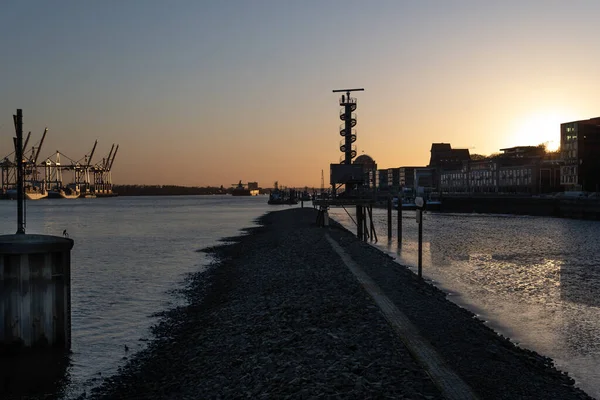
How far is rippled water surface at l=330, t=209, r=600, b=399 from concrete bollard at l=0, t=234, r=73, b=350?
11.6 meters

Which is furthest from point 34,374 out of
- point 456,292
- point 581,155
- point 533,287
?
point 581,155

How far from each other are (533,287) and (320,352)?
55.8ft

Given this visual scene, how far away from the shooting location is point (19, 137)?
14.5 meters

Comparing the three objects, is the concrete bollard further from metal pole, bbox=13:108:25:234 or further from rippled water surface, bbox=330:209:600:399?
rippled water surface, bbox=330:209:600:399

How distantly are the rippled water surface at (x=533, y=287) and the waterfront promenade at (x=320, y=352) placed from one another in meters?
1.74

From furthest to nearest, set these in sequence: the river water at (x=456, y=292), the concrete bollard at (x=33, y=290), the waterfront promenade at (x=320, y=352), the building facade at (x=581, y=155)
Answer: the building facade at (x=581, y=155)
the river water at (x=456, y=292)
the concrete bollard at (x=33, y=290)
the waterfront promenade at (x=320, y=352)

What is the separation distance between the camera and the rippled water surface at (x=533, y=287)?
1457 cm

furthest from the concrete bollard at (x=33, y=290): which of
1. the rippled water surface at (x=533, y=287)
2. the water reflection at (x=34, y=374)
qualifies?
the rippled water surface at (x=533, y=287)

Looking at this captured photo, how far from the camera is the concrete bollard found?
1191cm

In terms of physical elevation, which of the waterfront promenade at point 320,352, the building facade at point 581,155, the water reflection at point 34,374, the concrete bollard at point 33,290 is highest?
the building facade at point 581,155

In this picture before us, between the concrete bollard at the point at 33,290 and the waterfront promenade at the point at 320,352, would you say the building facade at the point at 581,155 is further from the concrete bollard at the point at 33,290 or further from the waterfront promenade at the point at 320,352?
the concrete bollard at the point at 33,290

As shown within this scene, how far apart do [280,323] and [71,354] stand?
17.0ft

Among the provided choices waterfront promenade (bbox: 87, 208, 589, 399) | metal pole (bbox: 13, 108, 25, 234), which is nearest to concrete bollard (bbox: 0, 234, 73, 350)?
metal pole (bbox: 13, 108, 25, 234)

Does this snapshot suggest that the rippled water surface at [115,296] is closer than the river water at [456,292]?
Yes
